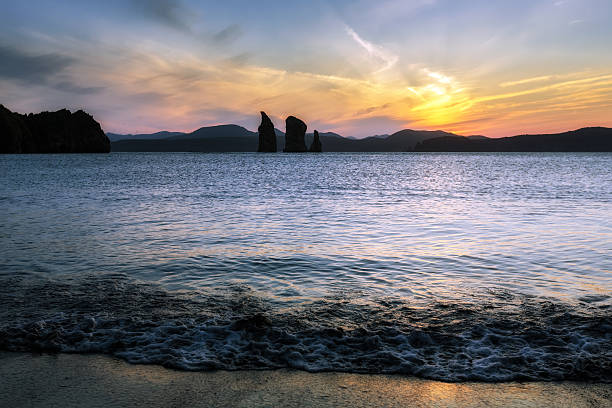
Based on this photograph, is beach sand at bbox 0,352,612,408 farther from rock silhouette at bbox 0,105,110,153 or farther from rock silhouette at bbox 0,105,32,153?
rock silhouette at bbox 0,105,110,153

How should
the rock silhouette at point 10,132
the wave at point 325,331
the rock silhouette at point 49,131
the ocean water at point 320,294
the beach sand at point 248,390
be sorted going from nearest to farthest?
the beach sand at point 248,390 < the wave at point 325,331 < the ocean water at point 320,294 < the rock silhouette at point 10,132 < the rock silhouette at point 49,131

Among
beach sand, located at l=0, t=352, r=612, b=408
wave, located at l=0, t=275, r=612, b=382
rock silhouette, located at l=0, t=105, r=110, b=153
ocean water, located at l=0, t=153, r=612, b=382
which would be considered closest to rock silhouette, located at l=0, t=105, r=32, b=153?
rock silhouette, located at l=0, t=105, r=110, b=153

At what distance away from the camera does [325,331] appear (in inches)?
227

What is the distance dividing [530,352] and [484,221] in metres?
12.9

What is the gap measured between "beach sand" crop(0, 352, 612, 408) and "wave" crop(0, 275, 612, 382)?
8.2 inches

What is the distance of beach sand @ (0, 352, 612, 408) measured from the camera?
154 inches

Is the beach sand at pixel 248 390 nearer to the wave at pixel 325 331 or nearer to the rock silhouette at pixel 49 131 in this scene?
the wave at pixel 325 331

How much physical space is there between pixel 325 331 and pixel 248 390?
183 cm

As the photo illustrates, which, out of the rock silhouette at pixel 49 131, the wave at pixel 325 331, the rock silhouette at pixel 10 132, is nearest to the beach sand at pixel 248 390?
the wave at pixel 325 331

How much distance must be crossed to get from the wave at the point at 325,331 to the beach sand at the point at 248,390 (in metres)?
0.21

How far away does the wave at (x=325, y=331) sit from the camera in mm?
4832

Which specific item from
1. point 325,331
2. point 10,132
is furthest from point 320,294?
A: point 10,132

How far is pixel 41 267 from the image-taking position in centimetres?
934

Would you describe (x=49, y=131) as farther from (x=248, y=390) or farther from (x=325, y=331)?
(x=248, y=390)
